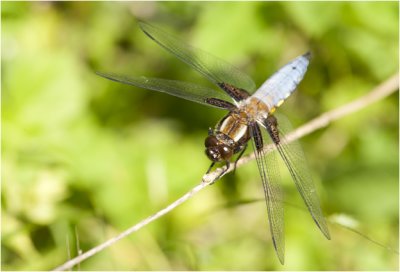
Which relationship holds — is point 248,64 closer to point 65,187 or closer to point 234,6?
point 234,6

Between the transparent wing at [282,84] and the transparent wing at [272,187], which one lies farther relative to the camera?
the transparent wing at [282,84]

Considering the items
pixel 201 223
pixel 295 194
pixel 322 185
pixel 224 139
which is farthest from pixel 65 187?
pixel 322 185

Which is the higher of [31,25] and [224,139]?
[31,25]

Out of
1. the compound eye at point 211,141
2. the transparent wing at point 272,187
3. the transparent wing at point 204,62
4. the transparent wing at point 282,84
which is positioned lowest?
the transparent wing at point 272,187

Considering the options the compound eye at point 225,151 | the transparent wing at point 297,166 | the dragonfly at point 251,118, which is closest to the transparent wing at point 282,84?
the dragonfly at point 251,118

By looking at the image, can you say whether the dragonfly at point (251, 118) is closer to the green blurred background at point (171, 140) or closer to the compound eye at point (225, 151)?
the compound eye at point (225, 151)

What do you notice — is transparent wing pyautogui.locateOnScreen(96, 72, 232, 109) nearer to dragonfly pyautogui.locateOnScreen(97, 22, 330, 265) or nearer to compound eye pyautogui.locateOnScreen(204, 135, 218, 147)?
dragonfly pyautogui.locateOnScreen(97, 22, 330, 265)

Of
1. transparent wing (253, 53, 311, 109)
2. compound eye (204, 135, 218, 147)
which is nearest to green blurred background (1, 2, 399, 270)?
transparent wing (253, 53, 311, 109)
